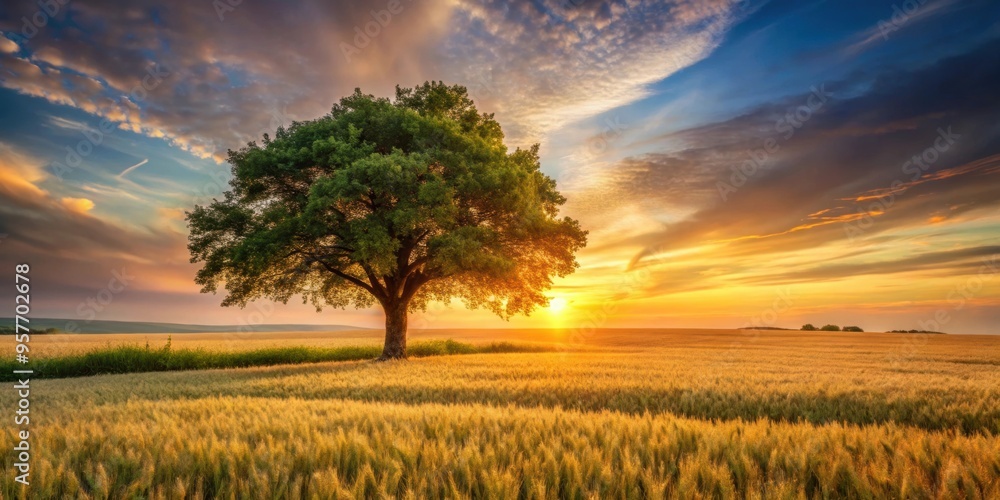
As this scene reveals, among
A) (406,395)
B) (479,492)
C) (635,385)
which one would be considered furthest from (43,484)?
(635,385)

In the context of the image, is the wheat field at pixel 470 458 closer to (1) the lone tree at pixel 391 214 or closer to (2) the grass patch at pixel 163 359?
(1) the lone tree at pixel 391 214

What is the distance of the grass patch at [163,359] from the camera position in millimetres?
22953

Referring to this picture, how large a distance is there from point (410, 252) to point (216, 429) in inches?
792

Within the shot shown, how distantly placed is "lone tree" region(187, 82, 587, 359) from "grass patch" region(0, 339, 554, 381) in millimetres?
4880

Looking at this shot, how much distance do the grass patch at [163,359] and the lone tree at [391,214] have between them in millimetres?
4880

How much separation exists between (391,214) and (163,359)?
51.4 feet

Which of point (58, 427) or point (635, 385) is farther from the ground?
point (58, 427)

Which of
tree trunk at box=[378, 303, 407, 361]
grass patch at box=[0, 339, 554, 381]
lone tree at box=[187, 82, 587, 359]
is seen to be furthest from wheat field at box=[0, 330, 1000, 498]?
grass patch at box=[0, 339, 554, 381]

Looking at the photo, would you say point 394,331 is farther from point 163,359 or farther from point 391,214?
point 163,359

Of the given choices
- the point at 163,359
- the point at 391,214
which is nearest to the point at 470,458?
the point at 391,214

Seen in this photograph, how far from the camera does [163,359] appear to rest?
83.5 feet

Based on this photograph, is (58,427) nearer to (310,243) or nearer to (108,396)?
(108,396)

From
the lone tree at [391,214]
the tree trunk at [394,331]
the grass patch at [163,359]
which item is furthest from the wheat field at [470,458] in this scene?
the grass patch at [163,359]

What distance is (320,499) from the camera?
11.4 ft
